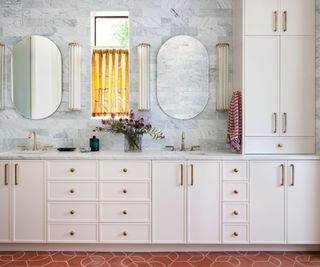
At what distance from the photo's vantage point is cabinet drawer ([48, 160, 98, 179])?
9.04 ft

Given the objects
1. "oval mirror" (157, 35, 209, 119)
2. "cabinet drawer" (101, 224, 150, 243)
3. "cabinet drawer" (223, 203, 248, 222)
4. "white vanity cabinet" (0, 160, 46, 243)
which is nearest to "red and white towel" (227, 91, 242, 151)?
"oval mirror" (157, 35, 209, 119)

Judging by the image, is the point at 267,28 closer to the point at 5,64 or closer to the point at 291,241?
the point at 291,241

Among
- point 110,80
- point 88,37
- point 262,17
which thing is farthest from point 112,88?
point 262,17

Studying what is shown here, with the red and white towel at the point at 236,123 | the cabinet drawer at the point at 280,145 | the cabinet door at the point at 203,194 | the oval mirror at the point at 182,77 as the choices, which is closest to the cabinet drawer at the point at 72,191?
the cabinet door at the point at 203,194

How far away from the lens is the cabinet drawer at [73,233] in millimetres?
2768

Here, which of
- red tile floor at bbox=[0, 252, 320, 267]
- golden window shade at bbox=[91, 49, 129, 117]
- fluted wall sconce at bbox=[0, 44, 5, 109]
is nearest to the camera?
red tile floor at bbox=[0, 252, 320, 267]

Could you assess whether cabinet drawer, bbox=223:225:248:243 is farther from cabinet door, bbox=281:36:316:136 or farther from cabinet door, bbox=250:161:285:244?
cabinet door, bbox=281:36:316:136

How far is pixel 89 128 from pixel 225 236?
1891mm

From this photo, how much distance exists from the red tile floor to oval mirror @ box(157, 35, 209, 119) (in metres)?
1.50

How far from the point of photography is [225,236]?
9.04 feet

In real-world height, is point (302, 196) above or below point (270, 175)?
below

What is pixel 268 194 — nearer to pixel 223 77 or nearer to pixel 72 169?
pixel 223 77

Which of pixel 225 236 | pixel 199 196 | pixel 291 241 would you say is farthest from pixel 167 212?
pixel 291 241

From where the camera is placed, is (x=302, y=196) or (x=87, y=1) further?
(x=87, y=1)
